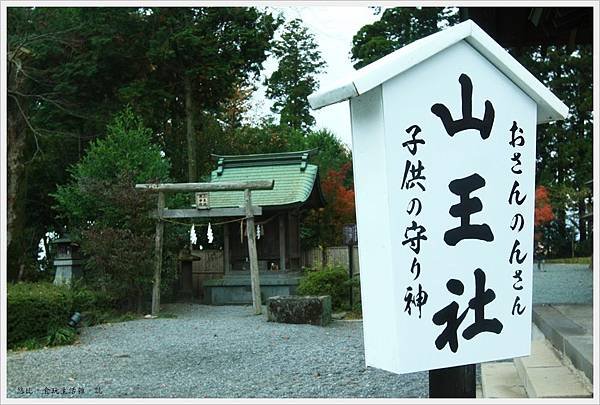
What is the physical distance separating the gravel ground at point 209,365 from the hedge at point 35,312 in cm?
43

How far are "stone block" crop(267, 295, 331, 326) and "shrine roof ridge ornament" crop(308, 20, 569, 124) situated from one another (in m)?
7.46

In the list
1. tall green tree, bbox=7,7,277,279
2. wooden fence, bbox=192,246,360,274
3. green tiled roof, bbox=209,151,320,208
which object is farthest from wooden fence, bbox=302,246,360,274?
tall green tree, bbox=7,7,277,279

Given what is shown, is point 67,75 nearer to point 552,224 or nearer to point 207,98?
point 207,98

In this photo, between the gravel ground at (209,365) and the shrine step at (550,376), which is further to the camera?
the gravel ground at (209,365)

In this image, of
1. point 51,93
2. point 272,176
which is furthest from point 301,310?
point 51,93

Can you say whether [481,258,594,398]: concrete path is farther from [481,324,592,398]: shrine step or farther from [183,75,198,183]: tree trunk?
[183,75,198,183]: tree trunk

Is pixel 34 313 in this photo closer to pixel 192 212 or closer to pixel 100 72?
pixel 192 212

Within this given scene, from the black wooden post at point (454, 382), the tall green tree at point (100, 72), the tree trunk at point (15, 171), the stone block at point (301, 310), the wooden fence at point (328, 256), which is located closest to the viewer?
the black wooden post at point (454, 382)

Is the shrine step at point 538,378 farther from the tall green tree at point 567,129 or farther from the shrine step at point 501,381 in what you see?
the tall green tree at point 567,129

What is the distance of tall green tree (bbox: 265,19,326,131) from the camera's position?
Answer: 76.3ft

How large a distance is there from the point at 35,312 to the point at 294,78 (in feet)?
55.6

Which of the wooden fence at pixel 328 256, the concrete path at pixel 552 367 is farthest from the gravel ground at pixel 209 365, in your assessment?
the wooden fence at pixel 328 256

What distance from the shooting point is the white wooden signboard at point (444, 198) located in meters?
2.10

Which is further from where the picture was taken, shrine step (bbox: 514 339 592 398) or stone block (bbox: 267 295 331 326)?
stone block (bbox: 267 295 331 326)
